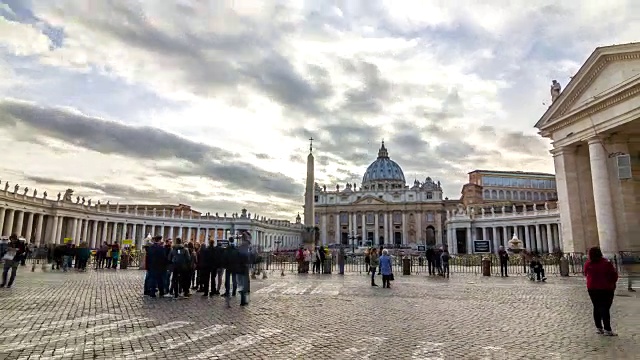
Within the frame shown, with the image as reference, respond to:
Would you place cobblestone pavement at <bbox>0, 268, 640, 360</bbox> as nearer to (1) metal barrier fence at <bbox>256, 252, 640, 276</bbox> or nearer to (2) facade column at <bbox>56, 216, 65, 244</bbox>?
(1) metal barrier fence at <bbox>256, 252, 640, 276</bbox>

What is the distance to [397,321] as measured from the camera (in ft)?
29.5

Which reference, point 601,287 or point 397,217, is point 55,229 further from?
point 397,217

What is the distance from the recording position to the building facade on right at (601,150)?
22.0 metres

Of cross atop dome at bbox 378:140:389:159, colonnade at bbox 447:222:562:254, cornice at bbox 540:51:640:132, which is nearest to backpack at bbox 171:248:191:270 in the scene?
cornice at bbox 540:51:640:132

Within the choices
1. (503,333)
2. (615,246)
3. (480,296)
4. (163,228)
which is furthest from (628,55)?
(163,228)

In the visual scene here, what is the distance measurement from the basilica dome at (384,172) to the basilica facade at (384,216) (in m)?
12.1

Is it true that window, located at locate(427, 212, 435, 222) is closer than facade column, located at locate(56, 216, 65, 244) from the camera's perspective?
No

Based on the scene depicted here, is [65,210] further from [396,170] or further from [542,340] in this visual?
[396,170]

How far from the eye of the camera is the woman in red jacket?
A: 7.59m

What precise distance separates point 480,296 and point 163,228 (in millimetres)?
81818

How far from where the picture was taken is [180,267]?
13.2 metres

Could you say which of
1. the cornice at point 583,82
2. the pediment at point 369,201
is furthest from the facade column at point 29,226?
the pediment at point 369,201

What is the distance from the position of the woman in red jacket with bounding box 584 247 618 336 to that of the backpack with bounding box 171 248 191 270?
11086mm

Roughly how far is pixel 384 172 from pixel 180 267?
136191mm
